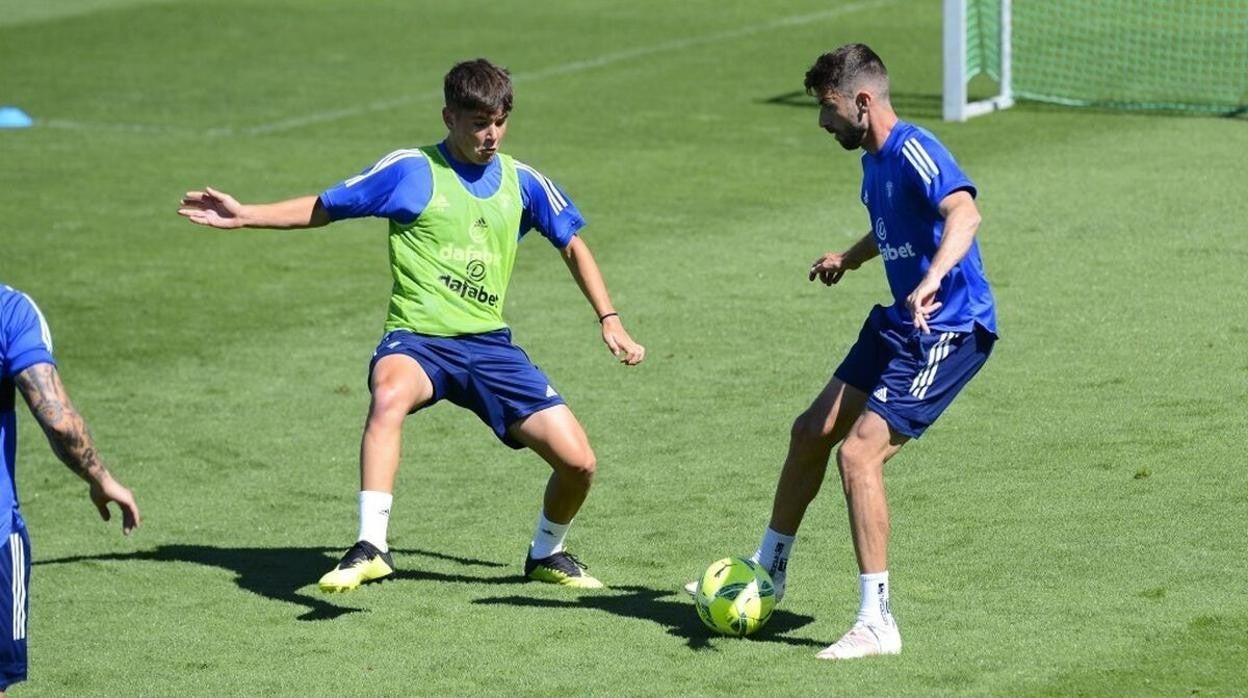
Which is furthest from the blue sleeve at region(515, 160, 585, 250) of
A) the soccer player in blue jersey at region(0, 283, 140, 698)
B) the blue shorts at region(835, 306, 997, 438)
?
the soccer player in blue jersey at region(0, 283, 140, 698)

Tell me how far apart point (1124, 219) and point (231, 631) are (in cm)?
917

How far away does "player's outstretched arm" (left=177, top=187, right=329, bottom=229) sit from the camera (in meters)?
8.01

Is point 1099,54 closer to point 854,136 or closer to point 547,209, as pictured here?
point 547,209

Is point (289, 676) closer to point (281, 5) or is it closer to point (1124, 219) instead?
point (1124, 219)

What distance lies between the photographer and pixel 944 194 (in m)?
7.26

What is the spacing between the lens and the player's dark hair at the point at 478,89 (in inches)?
322

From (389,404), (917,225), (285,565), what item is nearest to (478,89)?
(389,404)

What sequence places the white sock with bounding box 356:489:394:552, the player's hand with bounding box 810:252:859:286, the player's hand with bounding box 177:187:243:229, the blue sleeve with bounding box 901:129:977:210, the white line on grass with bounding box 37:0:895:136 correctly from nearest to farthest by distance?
the blue sleeve with bounding box 901:129:977:210 < the player's hand with bounding box 177:187:243:229 < the white sock with bounding box 356:489:394:552 < the player's hand with bounding box 810:252:859:286 < the white line on grass with bounding box 37:0:895:136

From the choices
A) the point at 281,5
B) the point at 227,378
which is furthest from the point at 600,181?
the point at 281,5

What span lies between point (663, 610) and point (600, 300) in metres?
1.36

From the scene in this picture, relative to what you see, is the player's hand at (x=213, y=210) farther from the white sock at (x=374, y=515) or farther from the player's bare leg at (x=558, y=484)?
the player's bare leg at (x=558, y=484)

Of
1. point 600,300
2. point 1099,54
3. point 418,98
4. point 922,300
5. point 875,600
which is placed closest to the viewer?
point 922,300

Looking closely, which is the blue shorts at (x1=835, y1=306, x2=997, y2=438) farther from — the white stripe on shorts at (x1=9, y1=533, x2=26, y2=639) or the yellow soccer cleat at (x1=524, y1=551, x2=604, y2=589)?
the white stripe on shorts at (x1=9, y1=533, x2=26, y2=639)

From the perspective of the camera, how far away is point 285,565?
9.31m
